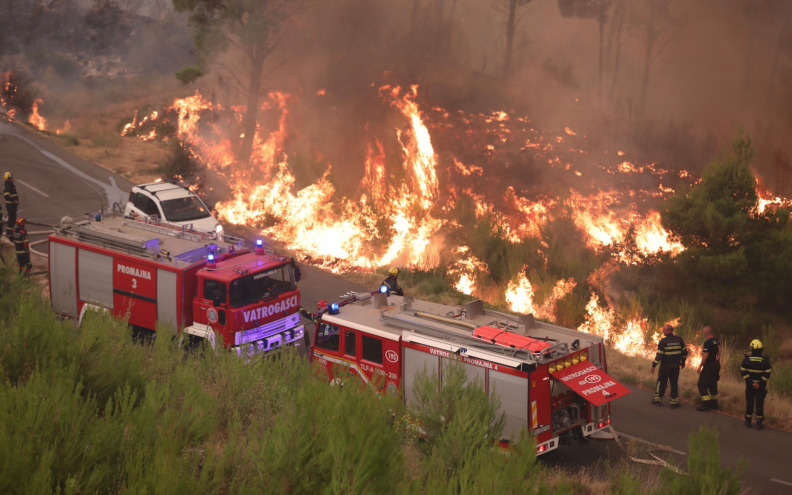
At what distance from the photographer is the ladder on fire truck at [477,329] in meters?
9.62

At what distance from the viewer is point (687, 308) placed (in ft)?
58.8

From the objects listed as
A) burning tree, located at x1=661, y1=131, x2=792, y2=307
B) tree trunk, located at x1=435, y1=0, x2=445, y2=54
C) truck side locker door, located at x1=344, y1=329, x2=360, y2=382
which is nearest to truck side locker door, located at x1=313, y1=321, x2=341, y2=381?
truck side locker door, located at x1=344, y1=329, x2=360, y2=382

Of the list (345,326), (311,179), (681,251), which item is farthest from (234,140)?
(345,326)

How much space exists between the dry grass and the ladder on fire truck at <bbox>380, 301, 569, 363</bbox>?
14.5ft

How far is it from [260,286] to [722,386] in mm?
8696

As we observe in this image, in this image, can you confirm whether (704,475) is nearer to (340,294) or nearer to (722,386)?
(722,386)

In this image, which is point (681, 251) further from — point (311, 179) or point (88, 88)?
point (88, 88)

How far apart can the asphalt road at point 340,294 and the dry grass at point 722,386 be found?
335mm

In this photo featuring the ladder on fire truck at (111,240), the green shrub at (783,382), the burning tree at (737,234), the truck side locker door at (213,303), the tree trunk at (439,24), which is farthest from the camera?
the tree trunk at (439,24)

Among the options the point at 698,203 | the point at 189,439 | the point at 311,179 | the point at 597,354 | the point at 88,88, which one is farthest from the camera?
the point at 88,88

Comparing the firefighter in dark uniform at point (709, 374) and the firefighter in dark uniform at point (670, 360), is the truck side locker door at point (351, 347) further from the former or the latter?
the firefighter in dark uniform at point (709, 374)

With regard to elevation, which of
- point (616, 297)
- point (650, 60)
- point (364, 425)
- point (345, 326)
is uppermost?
point (650, 60)

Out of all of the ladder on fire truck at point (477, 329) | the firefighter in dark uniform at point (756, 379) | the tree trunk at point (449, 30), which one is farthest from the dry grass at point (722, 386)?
the tree trunk at point (449, 30)

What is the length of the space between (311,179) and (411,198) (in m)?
4.87
